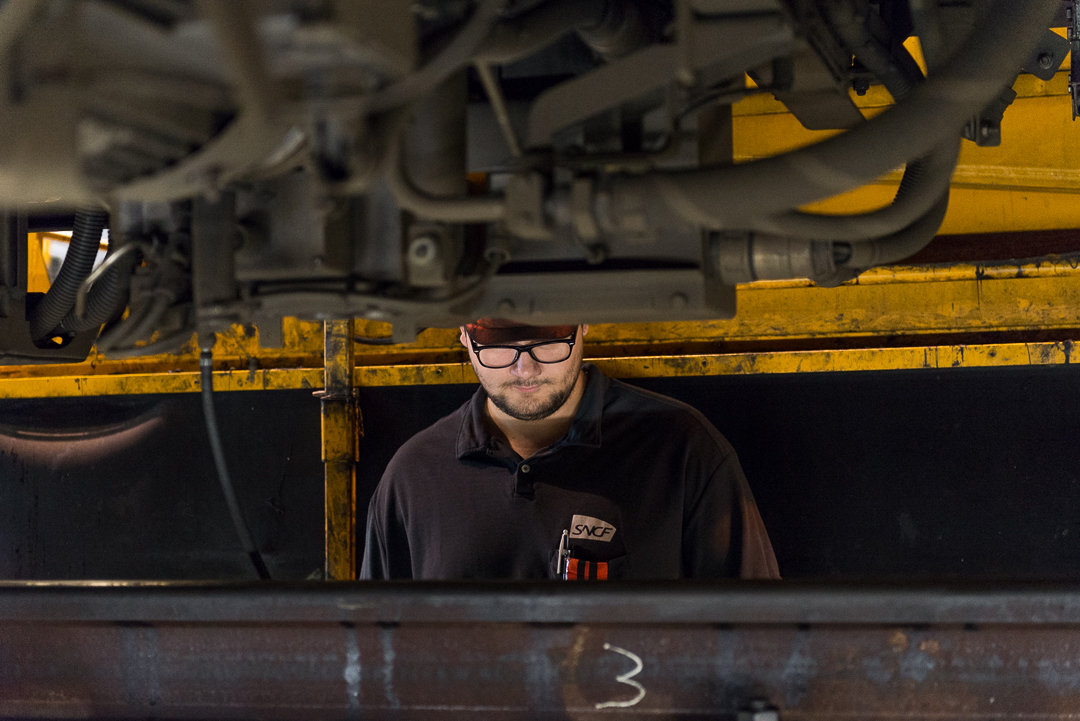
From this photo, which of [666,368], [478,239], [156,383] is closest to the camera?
[478,239]

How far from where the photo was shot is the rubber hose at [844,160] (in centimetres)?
108

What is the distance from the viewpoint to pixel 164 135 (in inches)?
38.8

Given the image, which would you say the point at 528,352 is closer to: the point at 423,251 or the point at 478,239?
the point at 478,239

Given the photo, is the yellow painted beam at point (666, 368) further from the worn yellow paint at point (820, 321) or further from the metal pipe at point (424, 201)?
the metal pipe at point (424, 201)

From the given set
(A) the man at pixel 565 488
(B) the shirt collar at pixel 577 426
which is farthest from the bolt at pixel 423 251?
(B) the shirt collar at pixel 577 426

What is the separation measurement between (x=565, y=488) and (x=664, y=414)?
389mm

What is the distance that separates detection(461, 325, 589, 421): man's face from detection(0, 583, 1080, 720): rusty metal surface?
3.40 feet

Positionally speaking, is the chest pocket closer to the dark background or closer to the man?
the man

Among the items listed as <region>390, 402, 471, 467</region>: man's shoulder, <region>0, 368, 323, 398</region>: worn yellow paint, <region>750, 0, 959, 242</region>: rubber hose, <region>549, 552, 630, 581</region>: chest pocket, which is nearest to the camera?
<region>750, 0, 959, 242</region>: rubber hose

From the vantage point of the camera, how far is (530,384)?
2.48 meters

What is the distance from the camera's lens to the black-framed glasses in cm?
241

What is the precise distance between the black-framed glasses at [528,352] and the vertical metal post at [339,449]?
704 millimetres

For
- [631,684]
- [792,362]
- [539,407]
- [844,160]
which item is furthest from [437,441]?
[844,160]

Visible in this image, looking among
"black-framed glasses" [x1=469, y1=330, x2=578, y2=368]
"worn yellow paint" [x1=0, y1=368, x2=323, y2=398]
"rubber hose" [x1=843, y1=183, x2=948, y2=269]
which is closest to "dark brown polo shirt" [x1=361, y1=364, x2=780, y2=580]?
"black-framed glasses" [x1=469, y1=330, x2=578, y2=368]
